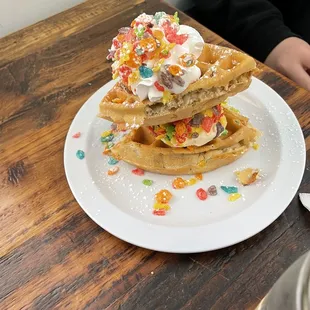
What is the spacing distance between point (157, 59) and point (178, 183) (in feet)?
0.88

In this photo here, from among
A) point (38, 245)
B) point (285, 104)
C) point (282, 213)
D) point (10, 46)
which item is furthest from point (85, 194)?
point (10, 46)

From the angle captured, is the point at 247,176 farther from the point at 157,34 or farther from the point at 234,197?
the point at 157,34

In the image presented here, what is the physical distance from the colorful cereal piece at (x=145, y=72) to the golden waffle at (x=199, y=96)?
0.18 feet

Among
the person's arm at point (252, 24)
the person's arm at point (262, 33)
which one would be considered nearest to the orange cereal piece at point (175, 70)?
the person's arm at point (262, 33)

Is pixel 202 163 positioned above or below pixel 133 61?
below

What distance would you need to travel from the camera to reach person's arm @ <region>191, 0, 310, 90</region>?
1.30 meters

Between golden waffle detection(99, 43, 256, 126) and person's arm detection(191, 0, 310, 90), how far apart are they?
41 cm

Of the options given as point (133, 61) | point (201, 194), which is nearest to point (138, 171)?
point (201, 194)

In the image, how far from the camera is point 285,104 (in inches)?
41.6

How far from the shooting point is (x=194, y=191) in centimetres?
93

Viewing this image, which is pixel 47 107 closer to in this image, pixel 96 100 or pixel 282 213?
pixel 96 100

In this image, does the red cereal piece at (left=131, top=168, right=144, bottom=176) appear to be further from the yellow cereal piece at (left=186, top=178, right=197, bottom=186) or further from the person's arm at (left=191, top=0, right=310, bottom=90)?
the person's arm at (left=191, top=0, right=310, bottom=90)

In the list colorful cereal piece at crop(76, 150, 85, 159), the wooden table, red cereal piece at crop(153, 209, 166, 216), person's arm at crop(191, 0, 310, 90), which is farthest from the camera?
person's arm at crop(191, 0, 310, 90)

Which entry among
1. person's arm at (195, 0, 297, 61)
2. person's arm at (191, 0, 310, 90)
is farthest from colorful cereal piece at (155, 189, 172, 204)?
person's arm at (195, 0, 297, 61)
